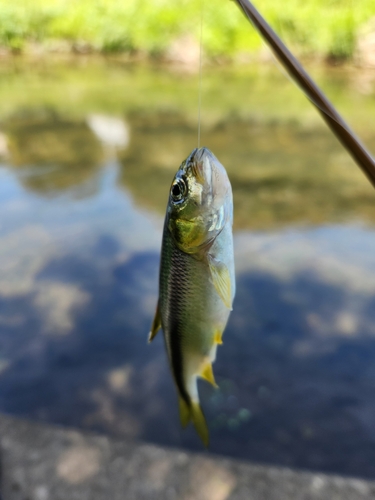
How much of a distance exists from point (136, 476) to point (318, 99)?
170cm

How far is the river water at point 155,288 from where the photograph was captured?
7.88 feet

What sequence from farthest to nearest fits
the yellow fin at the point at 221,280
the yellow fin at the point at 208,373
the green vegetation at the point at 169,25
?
1. the green vegetation at the point at 169,25
2. the yellow fin at the point at 208,373
3. the yellow fin at the point at 221,280

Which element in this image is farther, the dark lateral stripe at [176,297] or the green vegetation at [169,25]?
the green vegetation at [169,25]

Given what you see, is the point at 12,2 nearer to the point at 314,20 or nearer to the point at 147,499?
the point at 314,20

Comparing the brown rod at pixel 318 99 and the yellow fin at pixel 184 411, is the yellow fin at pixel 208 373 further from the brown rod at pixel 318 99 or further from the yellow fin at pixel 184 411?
the brown rod at pixel 318 99

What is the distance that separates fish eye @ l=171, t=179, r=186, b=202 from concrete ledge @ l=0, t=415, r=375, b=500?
1329 mm

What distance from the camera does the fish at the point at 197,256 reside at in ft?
2.85

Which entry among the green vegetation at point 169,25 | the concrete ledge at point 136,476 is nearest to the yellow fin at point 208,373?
the concrete ledge at point 136,476

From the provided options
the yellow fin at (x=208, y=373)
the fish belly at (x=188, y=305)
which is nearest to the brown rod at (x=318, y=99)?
the fish belly at (x=188, y=305)

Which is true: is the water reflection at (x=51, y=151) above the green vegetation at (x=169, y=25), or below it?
below

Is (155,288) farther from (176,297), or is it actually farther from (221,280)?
(221,280)

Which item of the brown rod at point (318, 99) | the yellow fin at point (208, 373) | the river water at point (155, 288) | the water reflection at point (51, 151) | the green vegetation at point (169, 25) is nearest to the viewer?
the brown rod at point (318, 99)

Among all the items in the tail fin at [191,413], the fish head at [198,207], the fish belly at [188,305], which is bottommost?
the tail fin at [191,413]

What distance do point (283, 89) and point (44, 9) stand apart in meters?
6.91
